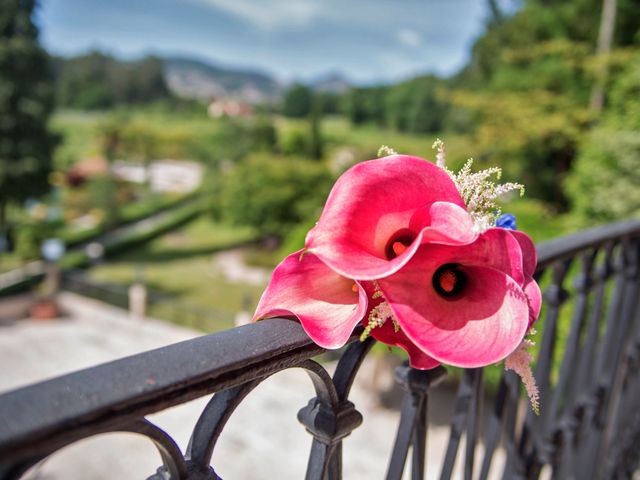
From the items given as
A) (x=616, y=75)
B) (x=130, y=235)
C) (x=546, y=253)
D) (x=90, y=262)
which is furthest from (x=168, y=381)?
(x=130, y=235)

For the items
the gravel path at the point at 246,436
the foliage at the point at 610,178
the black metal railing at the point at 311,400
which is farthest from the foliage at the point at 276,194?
the black metal railing at the point at 311,400

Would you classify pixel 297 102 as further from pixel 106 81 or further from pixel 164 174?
pixel 164 174

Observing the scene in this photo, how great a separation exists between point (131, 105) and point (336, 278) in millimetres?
92340

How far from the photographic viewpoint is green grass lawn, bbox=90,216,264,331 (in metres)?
15.5

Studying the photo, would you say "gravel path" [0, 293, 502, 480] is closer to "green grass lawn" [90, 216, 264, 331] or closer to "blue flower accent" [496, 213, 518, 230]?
"green grass lawn" [90, 216, 264, 331]

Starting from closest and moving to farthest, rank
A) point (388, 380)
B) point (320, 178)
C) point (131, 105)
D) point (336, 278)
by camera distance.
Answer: point (336, 278)
point (388, 380)
point (320, 178)
point (131, 105)

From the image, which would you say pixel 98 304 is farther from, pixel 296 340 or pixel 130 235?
pixel 296 340

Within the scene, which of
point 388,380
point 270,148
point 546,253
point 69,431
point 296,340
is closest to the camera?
point 69,431

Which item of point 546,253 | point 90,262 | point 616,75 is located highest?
point 616,75

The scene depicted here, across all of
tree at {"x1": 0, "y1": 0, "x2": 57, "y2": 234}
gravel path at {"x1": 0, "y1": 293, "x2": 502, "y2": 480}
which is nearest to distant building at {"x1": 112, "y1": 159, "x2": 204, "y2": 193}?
tree at {"x1": 0, "y1": 0, "x2": 57, "y2": 234}

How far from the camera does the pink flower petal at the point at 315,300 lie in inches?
29.9

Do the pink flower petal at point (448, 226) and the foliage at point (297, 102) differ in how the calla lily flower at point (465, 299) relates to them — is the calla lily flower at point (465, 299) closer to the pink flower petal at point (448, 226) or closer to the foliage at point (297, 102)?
the pink flower petal at point (448, 226)

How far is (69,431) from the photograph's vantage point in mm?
486

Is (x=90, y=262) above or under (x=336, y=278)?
under
